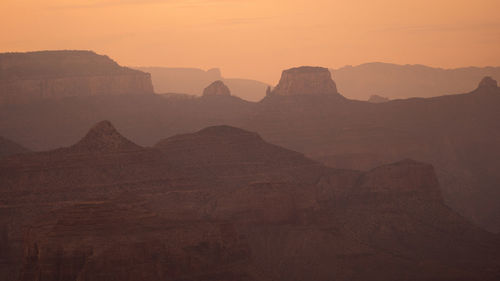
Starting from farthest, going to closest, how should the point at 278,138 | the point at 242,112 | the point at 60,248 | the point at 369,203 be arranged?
the point at 242,112 → the point at 278,138 → the point at 369,203 → the point at 60,248

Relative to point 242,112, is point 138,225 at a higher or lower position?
lower

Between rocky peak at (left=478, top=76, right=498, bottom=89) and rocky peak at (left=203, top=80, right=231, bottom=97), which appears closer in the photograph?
rocky peak at (left=478, top=76, right=498, bottom=89)

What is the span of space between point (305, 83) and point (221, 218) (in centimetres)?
8273

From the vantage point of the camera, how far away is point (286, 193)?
10050 cm

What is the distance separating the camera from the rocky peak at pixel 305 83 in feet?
576

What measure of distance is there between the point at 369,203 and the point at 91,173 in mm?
22923

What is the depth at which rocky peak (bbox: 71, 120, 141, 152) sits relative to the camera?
105 metres

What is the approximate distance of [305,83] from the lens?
176375 millimetres

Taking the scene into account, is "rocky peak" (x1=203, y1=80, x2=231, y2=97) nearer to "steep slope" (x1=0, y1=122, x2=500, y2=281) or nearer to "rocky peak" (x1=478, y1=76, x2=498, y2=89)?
"rocky peak" (x1=478, y1=76, x2=498, y2=89)

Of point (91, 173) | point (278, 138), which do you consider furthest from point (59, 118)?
point (91, 173)

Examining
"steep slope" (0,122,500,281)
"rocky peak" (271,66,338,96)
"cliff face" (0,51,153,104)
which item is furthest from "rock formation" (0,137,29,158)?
"rocky peak" (271,66,338,96)

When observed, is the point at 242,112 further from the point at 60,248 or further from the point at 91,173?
the point at 60,248

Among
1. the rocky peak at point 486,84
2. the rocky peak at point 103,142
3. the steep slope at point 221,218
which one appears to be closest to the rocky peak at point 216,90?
the rocky peak at point 486,84

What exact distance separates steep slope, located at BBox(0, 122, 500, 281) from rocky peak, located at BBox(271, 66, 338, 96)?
2007 inches
